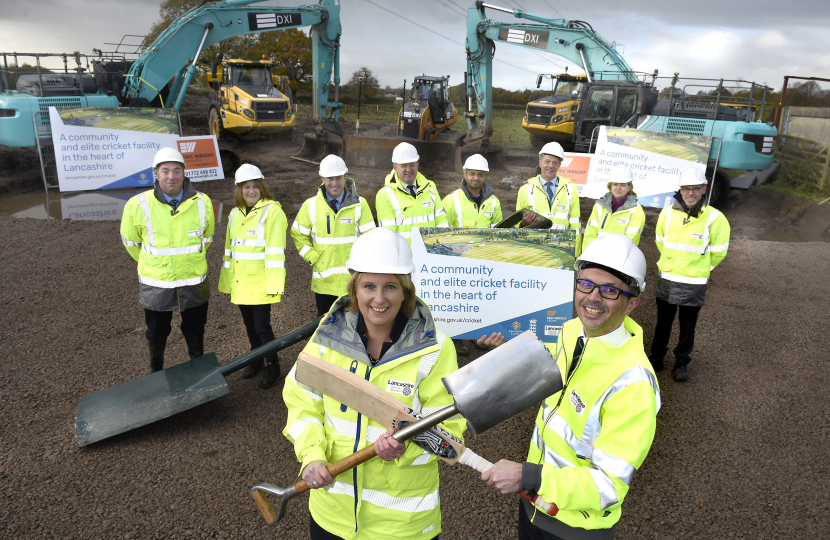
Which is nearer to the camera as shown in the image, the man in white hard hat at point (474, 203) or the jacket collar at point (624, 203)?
the jacket collar at point (624, 203)

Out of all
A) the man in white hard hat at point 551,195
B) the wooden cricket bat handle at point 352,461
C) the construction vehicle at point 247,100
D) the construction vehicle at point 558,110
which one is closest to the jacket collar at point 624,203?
the man in white hard hat at point 551,195

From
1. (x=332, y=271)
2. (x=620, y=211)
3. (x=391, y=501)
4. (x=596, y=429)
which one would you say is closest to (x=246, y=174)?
(x=332, y=271)

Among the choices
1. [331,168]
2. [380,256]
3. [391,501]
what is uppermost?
[331,168]

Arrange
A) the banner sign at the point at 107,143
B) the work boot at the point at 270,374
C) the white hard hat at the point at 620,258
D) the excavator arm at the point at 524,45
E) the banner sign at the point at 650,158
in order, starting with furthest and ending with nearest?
the excavator arm at the point at 524,45
the banner sign at the point at 107,143
the banner sign at the point at 650,158
the work boot at the point at 270,374
the white hard hat at the point at 620,258

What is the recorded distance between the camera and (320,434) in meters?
2.12

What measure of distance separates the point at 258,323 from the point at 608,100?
44.7ft

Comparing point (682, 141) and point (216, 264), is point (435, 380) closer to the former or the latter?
point (216, 264)

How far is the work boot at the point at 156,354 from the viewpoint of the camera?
493cm

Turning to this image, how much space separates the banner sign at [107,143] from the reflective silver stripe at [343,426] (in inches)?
505

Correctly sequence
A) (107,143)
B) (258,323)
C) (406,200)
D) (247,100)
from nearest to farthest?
Result: (258,323)
(406,200)
(107,143)
(247,100)

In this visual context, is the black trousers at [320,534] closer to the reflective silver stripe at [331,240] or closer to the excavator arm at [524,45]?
the reflective silver stripe at [331,240]

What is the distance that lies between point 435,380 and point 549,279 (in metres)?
2.98

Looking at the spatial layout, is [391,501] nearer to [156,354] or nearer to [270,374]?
[270,374]

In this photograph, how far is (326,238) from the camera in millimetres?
5223
